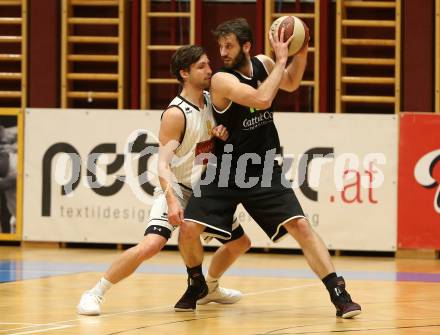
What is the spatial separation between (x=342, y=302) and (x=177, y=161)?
1541 mm

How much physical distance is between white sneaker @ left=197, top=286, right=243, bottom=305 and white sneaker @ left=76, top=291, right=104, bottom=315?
94 cm

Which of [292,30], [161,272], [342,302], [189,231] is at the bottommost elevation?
[161,272]

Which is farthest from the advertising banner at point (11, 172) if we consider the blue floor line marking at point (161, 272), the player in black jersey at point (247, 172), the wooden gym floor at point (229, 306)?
the player in black jersey at point (247, 172)

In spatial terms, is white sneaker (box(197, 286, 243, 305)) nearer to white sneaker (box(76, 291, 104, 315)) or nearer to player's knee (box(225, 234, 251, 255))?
player's knee (box(225, 234, 251, 255))

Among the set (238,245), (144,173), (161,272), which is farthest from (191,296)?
(144,173)

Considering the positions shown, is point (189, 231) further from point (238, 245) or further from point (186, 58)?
point (186, 58)

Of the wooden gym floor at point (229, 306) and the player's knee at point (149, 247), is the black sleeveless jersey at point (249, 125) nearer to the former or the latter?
the player's knee at point (149, 247)

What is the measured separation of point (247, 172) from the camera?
6.59 metres

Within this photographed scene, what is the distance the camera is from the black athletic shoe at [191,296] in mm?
6828

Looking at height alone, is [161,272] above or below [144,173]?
A: below

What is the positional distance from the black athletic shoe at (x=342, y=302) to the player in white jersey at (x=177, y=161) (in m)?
0.94

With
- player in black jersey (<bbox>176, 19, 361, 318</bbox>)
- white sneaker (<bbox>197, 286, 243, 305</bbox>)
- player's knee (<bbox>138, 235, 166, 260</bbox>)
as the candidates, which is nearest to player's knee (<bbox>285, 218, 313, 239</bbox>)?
player in black jersey (<bbox>176, 19, 361, 318</bbox>)

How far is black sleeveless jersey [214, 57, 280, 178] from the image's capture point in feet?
21.6

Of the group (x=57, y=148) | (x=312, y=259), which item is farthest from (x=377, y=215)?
(x=312, y=259)
